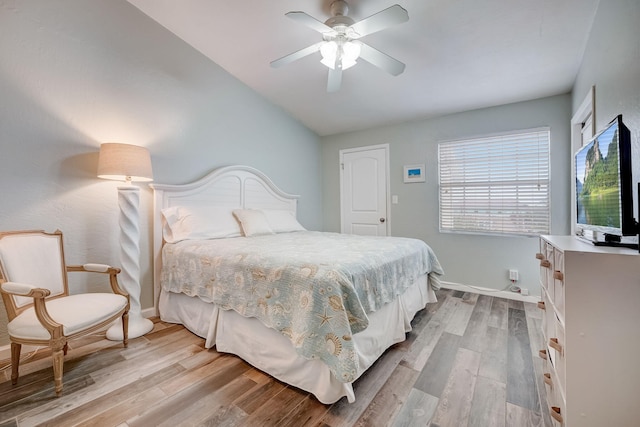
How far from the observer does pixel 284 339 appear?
1.64 meters

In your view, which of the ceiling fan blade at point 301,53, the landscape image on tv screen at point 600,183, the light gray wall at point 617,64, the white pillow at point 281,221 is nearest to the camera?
the landscape image on tv screen at point 600,183

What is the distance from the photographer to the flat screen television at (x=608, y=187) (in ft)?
3.48

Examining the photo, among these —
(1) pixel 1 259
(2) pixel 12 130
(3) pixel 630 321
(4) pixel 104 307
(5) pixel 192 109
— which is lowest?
(4) pixel 104 307

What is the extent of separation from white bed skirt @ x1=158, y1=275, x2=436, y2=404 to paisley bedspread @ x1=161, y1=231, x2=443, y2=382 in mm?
95

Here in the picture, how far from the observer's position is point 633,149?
1.29 meters

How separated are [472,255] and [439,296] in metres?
0.68

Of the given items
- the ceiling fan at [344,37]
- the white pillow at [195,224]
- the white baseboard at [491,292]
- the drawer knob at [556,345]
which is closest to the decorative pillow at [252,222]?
the white pillow at [195,224]

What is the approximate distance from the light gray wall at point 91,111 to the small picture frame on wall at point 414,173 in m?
2.44

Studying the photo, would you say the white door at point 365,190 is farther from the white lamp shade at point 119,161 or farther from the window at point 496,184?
the white lamp shade at point 119,161

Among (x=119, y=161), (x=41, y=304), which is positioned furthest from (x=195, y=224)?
(x=41, y=304)

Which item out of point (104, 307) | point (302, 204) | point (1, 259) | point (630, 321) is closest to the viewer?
point (630, 321)

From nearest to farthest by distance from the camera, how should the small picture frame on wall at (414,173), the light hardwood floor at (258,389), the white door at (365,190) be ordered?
the light hardwood floor at (258,389) → the small picture frame on wall at (414,173) → the white door at (365,190)

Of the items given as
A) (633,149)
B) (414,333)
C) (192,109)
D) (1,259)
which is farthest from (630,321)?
(192,109)

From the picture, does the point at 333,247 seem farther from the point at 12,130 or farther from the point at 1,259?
the point at 12,130
